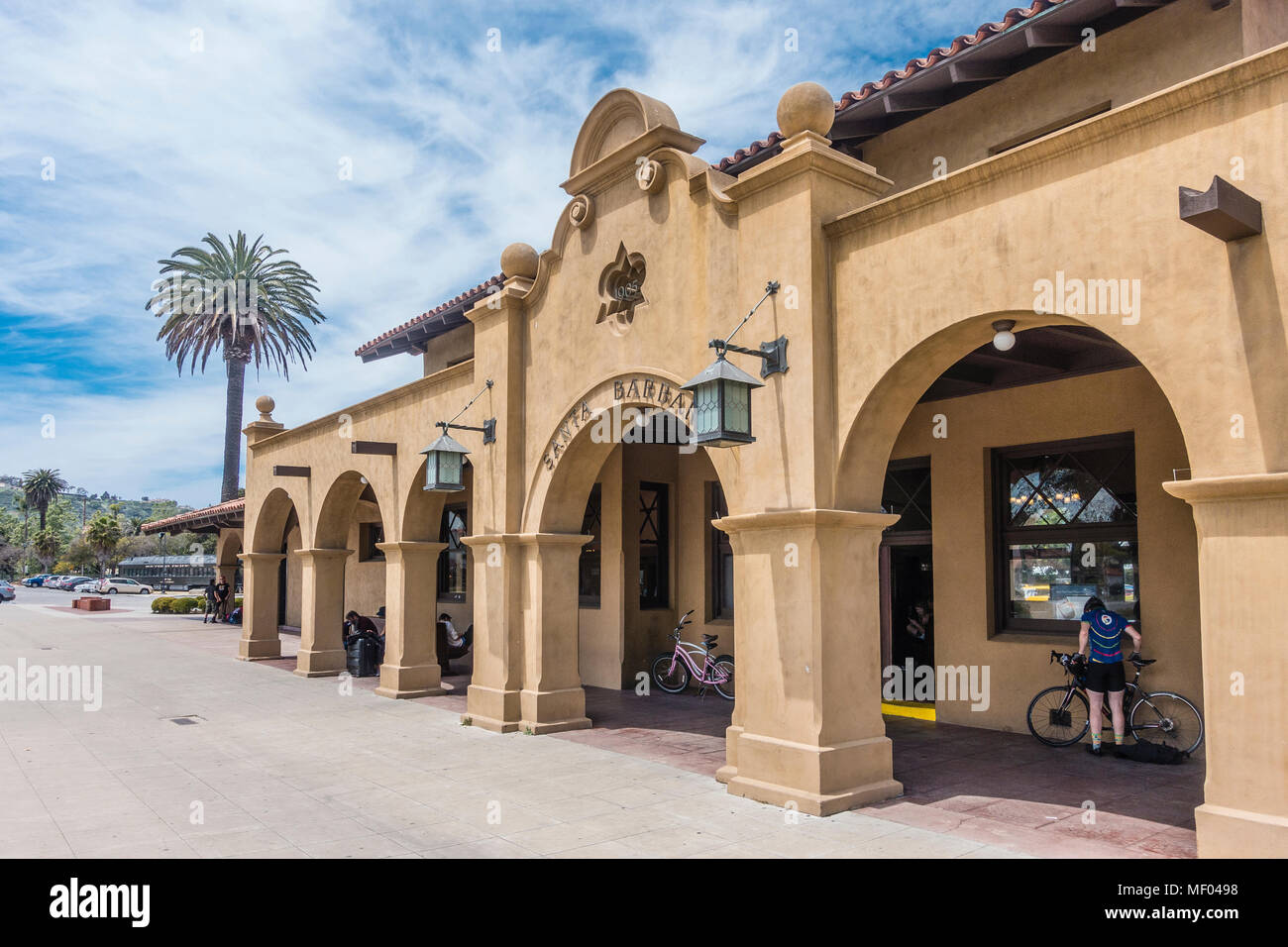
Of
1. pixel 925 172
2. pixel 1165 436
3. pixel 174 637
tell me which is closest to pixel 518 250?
pixel 925 172

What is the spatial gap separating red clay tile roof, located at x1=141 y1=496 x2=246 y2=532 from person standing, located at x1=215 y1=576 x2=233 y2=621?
2.48 metres

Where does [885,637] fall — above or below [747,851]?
above

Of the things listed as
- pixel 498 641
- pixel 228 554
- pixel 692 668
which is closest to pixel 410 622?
pixel 498 641

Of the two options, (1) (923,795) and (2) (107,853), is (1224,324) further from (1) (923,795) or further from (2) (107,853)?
(2) (107,853)

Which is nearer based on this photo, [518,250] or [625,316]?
[625,316]

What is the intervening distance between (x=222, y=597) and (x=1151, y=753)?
29.1 meters

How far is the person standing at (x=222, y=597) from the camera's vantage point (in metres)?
30.5

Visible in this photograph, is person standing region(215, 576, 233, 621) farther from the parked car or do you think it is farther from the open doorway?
the parked car

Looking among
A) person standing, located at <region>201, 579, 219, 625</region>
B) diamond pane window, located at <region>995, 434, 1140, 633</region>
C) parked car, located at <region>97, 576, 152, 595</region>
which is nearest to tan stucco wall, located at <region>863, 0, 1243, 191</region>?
diamond pane window, located at <region>995, 434, 1140, 633</region>

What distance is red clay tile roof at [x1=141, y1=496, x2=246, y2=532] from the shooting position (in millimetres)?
26047

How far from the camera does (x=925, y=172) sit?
980cm

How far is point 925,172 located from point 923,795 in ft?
20.9

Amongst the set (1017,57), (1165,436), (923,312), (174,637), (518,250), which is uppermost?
(1017,57)
